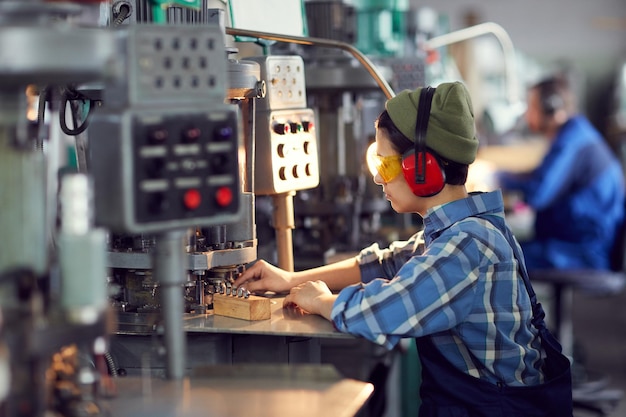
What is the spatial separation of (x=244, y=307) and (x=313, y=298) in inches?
6.1

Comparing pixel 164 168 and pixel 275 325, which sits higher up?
pixel 164 168

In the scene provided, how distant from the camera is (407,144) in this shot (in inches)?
84.8

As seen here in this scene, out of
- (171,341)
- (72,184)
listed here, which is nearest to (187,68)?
(72,184)

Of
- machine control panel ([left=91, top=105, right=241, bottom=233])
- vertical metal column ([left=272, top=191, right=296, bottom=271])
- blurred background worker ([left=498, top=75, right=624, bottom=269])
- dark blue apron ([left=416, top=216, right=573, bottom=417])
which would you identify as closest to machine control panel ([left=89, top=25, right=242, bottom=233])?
machine control panel ([left=91, top=105, right=241, bottom=233])

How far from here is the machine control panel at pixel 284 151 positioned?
239 cm

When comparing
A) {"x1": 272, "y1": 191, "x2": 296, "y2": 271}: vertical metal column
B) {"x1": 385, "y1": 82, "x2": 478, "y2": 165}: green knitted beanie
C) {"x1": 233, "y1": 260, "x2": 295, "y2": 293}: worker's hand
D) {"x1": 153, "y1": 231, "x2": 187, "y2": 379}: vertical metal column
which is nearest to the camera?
{"x1": 153, "y1": 231, "x2": 187, "y2": 379}: vertical metal column

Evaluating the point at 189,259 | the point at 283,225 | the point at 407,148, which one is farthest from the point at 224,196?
the point at 283,225

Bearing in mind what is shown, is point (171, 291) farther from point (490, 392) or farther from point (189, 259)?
point (490, 392)

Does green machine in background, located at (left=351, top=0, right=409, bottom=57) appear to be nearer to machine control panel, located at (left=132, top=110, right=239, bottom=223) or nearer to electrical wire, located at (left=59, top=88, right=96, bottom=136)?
electrical wire, located at (left=59, top=88, right=96, bottom=136)

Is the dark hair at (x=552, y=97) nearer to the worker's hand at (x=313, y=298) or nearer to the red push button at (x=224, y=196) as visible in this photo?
the worker's hand at (x=313, y=298)

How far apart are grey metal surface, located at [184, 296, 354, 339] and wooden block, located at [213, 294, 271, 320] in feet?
0.04

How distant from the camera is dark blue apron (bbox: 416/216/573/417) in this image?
2.06 meters

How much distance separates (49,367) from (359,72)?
187cm

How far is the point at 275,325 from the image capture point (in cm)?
209
